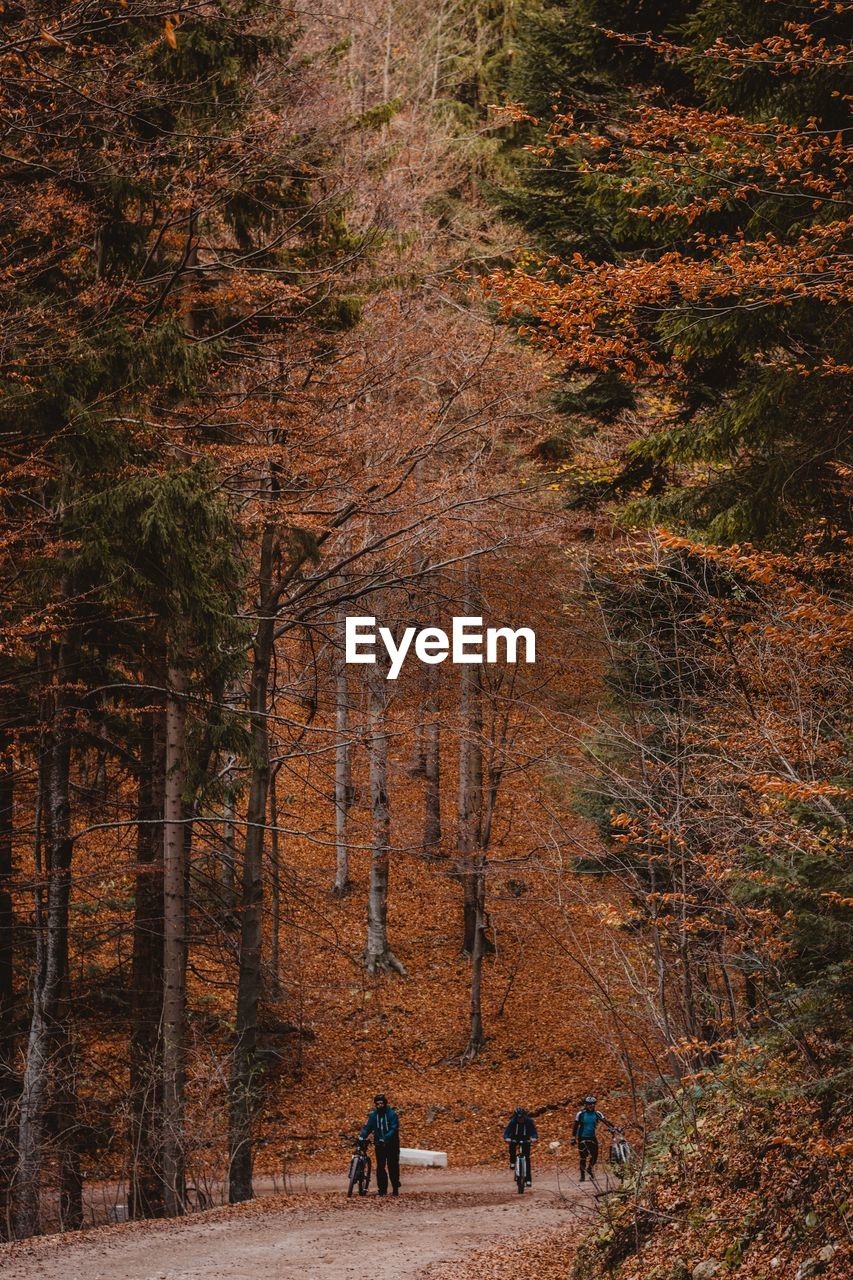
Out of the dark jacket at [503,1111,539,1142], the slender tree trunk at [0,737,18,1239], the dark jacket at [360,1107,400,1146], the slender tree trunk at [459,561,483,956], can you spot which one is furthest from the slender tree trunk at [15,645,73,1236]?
the slender tree trunk at [459,561,483,956]

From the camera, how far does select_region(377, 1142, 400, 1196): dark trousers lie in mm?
13812

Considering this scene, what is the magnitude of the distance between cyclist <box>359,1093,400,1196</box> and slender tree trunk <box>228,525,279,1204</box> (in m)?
1.60

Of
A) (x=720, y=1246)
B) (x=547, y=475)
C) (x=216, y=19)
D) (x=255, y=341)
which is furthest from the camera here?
(x=547, y=475)

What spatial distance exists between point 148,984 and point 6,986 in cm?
190

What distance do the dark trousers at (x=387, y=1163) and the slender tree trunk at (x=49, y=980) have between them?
420 centimetres

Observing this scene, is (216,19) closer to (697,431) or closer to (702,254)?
(702,254)

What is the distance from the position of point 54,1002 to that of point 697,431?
9632 mm

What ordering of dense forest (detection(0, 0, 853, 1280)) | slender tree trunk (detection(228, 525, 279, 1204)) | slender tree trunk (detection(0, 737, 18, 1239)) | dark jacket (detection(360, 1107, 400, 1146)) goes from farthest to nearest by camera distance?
dark jacket (detection(360, 1107, 400, 1146)) < slender tree trunk (detection(228, 525, 279, 1204)) < slender tree trunk (detection(0, 737, 18, 1239)) < dense forest (detection(0, 0, 853, 1280))

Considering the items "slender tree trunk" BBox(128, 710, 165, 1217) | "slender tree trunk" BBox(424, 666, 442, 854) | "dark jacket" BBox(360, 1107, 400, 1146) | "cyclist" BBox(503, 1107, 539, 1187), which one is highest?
"slender tree trunk" BBox(424, 666, 442, 854)

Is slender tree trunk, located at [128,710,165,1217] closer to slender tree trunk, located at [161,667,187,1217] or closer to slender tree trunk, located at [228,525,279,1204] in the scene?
slender tree trunk, located at [161,667,187,1217]

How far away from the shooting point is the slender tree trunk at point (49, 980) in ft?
38.5

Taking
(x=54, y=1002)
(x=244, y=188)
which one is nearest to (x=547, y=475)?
(x=244, y=188)

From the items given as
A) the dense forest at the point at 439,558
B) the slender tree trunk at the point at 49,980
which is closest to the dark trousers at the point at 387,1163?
the dense forest at the point at 439,558

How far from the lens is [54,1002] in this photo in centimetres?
1234
